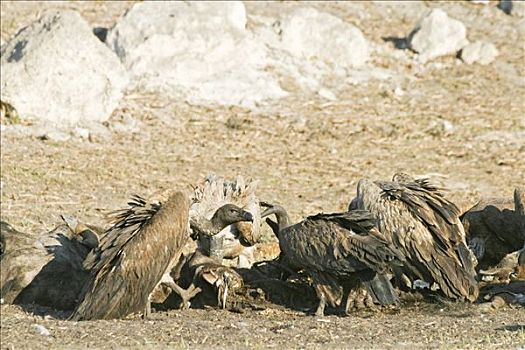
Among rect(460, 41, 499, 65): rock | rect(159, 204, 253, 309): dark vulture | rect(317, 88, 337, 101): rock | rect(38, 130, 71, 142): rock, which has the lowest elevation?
rect(159, 204, 253, 309): dark vulture

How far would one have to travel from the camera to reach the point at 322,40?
19828mm

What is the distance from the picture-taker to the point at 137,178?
1508 cm

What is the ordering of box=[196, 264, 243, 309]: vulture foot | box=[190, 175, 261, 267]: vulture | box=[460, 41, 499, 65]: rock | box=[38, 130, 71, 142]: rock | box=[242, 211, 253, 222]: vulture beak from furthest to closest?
1. box=[460, 41, 499, 65]: rock
2. box=[38, 130, 71, 142]: rock
3. box=[190, 175, 261, 267]: vulture
4. box=[242, 211, 253, 222]: vulture beak
5. box=[196, 264, 243, 309]: vulture foot

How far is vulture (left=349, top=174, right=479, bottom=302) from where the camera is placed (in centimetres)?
906

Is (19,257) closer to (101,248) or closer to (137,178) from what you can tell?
(101,248)

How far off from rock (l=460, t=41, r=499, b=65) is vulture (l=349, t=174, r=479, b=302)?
36.2ft

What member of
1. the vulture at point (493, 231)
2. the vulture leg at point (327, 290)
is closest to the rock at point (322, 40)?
the vulture at point (493, 231)

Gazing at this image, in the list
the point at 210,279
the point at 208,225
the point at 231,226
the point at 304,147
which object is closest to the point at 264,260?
the point at 231,226

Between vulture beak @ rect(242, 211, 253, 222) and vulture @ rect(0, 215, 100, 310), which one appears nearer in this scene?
vulture @ rect(0, 215, 100, 310)

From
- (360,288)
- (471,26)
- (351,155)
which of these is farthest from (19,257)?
(471,26)

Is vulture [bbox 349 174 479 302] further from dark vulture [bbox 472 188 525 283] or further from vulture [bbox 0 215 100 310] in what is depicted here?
vulture [bbox 0 215 100 310]

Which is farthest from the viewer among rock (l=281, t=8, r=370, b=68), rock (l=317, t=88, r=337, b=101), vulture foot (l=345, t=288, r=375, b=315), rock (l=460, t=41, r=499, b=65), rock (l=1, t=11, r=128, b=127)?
rock (l=460, t=41, r=499, b=65)

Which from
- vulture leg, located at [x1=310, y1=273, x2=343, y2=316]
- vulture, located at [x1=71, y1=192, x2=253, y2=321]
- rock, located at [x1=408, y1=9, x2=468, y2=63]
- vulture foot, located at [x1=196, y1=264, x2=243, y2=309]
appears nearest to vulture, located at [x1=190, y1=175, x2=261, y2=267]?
vulture foot, located at [x1=196, y1=264, x2=243, y2=309]

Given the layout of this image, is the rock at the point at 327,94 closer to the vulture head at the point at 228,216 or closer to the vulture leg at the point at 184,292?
the vulture head at the point at 228,216
